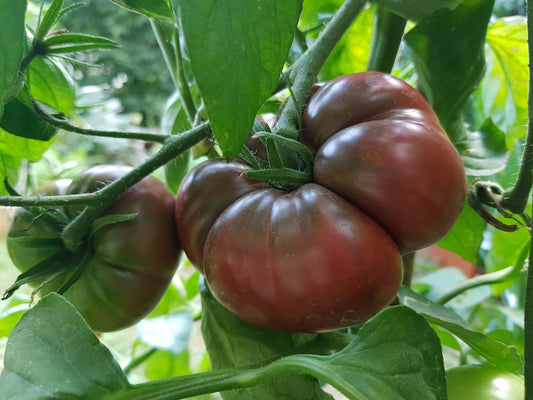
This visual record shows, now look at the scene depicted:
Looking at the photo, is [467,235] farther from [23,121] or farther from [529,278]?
[23,121]

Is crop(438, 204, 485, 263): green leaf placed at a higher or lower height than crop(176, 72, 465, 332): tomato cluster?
lower

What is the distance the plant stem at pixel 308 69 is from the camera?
32cm

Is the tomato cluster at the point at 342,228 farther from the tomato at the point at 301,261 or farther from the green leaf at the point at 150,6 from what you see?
the green leaf at the point at 150,6

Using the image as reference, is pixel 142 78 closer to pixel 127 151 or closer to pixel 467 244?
pixel 127 151

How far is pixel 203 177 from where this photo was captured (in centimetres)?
33

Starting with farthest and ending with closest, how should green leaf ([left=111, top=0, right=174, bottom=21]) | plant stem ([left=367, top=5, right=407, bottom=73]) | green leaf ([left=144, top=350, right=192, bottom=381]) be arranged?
1. green leaf ([left=144, top=350, right=192, bottom=381])
2. plant stem ([left=367, top=5, right=407, bottom=73])
3. green leaf ([left=111, top=0, right=174, bottom=21])

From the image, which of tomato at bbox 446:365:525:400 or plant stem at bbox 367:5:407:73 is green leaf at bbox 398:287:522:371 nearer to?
tomato at bbox 446:365:525:400

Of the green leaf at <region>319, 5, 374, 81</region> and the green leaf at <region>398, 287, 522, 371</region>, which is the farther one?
the green leaf at <region>319, 5, 374, 81</region>

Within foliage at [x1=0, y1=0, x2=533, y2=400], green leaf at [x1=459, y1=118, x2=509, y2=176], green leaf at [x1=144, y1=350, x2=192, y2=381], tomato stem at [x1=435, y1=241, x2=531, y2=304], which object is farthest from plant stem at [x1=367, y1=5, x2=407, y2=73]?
green leaf at [x1=144, y1=350, x2=192, y2=381]

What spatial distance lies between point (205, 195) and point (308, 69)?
0.35 ft

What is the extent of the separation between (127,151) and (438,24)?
4.95 ft

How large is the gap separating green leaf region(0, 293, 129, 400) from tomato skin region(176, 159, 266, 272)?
0.09 meters

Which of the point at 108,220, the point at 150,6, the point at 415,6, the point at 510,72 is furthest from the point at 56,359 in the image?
the point at 510,72

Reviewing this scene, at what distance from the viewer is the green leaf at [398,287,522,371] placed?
1.05 feet
